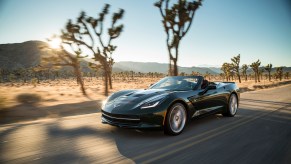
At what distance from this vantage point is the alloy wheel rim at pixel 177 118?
512cm

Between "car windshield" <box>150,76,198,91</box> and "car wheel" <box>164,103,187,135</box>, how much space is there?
76 cm

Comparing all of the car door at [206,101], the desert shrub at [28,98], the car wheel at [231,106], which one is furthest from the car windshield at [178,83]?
the desert shrub at [28,98]

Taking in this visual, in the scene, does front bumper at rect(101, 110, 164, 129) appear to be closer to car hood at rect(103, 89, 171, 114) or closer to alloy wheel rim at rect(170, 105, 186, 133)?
car hood at rect(103, 89, 171, 114)

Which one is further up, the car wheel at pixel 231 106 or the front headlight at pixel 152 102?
the front headlight at pixel 152 102

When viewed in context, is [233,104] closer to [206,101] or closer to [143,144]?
[206,101]

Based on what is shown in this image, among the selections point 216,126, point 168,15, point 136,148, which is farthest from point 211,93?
point 168,15

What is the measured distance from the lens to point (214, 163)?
143 inches

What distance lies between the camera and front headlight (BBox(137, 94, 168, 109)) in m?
4.84

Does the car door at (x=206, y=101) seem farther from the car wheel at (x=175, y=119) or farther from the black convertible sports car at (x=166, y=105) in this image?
the car wheel at (x=175, y=119)

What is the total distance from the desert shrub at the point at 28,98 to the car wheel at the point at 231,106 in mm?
8622

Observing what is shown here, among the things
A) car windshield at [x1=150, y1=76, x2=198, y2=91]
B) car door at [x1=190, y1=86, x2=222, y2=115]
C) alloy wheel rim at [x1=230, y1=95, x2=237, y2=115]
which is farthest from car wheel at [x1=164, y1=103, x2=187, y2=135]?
alloy wheel rim at [x1=230, y1=95, x2=237, y2=115]

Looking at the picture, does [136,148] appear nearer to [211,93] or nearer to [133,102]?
[133,102]

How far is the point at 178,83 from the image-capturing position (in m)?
6.37

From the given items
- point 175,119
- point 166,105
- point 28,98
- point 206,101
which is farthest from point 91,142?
point 28,98
